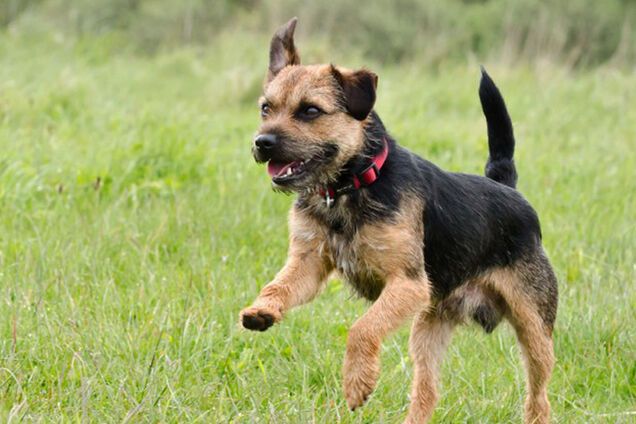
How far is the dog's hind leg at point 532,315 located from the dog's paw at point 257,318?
1.31m

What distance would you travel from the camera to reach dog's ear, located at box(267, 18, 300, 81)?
4.36 metres

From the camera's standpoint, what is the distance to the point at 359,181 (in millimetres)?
3982

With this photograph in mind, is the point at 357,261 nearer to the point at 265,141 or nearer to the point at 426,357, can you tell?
the point at 265,141

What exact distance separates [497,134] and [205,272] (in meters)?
1.69

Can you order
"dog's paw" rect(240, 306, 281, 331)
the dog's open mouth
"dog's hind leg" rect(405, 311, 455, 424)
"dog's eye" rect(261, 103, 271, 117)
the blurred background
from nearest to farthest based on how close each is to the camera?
1. "dog's paw" rect(240, 306, 281, 331)
2. the dog's open mouth
3. "dog's eye" rect(261, 103, 271, 117)
4. "dog's hind leg" rect(405, 311, 455, 424)
5. the blurred background

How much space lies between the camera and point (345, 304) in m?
5.26

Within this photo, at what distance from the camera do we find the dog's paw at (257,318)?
3.51 m

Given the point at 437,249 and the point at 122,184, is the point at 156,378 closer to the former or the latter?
the point at 437,249

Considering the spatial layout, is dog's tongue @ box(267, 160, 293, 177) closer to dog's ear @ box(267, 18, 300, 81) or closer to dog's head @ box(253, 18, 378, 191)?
dog's head @ box(253, 18, 378, 191)

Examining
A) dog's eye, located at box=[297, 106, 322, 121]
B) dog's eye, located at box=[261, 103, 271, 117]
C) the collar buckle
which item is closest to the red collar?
the collar buckle

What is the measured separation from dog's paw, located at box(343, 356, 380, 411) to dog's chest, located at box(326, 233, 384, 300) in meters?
0.46

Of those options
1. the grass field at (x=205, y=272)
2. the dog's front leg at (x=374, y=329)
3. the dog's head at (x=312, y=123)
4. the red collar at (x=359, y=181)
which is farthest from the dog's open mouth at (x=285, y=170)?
the grass field at (x=205, y=272)

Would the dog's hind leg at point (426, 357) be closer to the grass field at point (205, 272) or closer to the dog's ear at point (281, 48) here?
the grass field at point (205, 272)

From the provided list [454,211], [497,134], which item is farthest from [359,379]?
[497,134]
